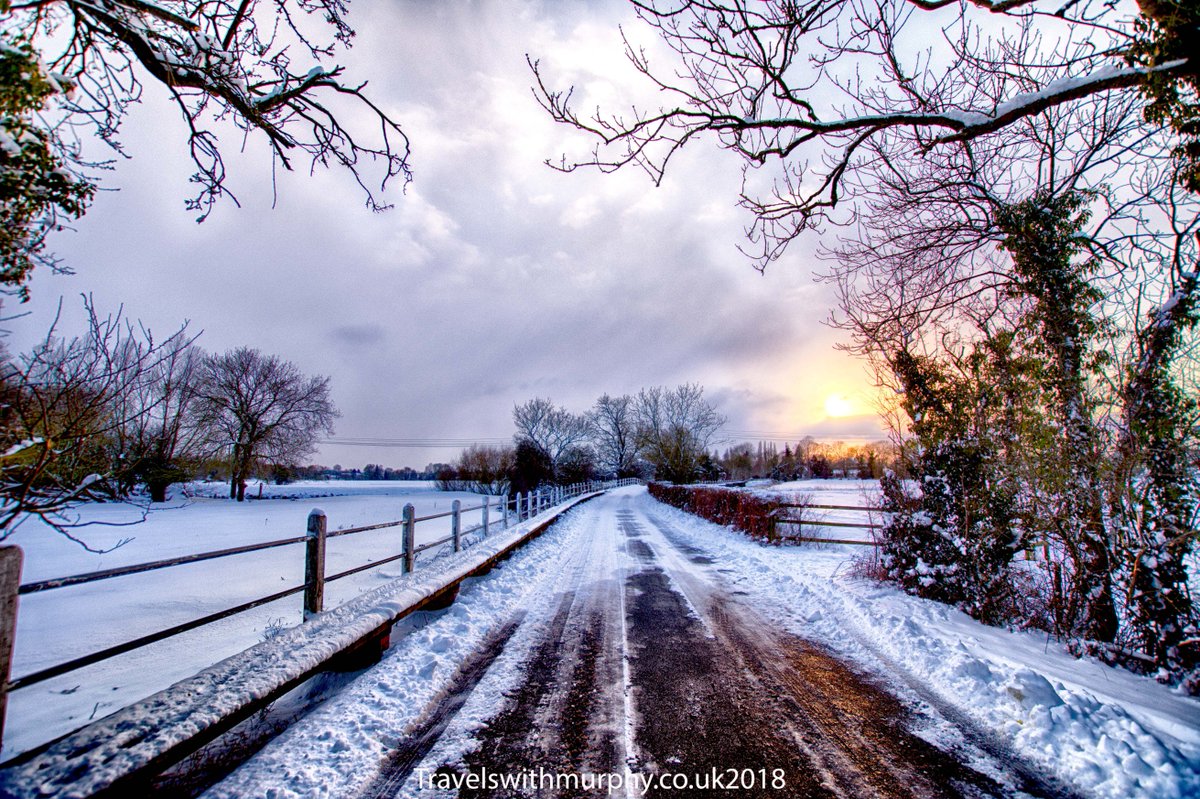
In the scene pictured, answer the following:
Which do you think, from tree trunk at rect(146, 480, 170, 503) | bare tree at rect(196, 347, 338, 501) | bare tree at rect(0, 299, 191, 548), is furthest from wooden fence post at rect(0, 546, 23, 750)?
bare tree at rect(196, 347, 338, 501)

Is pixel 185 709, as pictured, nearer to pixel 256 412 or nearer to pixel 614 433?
pixel 256 412

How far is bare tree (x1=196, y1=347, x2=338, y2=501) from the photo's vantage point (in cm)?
3600

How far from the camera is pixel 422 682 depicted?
12.6 feet

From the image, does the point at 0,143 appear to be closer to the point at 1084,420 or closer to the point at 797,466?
the point at 1084,420

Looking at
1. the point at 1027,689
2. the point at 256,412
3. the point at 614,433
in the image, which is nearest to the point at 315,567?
the point at 1027,689

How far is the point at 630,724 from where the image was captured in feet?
10.6

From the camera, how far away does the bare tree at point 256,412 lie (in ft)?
118

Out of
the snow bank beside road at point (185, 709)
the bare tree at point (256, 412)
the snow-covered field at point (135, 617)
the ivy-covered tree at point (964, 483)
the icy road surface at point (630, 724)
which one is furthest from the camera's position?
the bare tree at point (256, 412)

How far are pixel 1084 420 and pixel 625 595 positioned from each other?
17.9ft

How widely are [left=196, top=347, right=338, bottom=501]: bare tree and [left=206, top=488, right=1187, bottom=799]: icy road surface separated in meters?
39.0

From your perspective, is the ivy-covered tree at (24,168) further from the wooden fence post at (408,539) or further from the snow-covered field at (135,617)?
the wooden fence post at (408,539)

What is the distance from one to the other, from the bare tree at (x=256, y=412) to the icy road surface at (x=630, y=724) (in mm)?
38980

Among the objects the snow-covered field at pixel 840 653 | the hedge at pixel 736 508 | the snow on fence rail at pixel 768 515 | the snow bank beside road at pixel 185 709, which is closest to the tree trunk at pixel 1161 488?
the snow-covered field at pixel 840 653

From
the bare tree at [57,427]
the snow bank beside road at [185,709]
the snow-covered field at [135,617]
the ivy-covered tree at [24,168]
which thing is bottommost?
the snow-covered field at [135,617]
